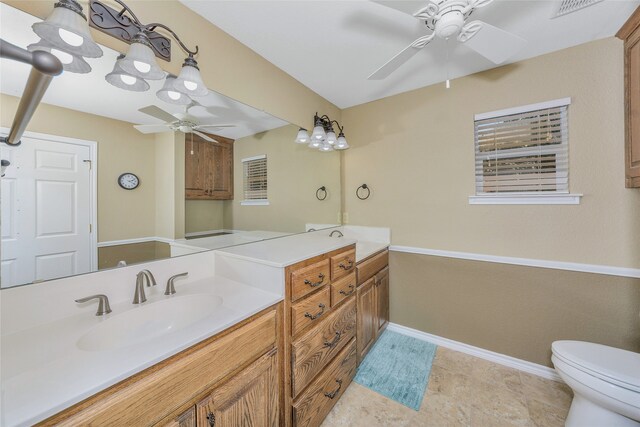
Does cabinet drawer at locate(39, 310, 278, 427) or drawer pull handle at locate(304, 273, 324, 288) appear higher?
drawer pull handle at locate(304, 273, 324, 288)

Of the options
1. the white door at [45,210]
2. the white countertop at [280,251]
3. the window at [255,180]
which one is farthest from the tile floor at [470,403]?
the white door at [45,210]

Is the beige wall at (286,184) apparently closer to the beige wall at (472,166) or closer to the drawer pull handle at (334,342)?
the beige wall at (472,166)

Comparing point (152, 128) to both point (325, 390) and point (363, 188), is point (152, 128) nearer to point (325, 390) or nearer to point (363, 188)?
point (325, 390)

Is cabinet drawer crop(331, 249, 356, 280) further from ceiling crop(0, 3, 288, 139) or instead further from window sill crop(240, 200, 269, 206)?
ceiling crop(0, 3, 288, 139)

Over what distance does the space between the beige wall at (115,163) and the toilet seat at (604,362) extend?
2.41 meters

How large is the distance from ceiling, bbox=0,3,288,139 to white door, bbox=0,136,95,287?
0.17 m

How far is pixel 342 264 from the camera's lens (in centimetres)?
160

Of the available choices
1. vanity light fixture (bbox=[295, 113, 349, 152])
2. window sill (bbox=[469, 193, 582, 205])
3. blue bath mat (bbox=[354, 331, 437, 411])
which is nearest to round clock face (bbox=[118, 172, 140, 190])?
vanity light fixture (bbox=[295, 113, 349, 152])

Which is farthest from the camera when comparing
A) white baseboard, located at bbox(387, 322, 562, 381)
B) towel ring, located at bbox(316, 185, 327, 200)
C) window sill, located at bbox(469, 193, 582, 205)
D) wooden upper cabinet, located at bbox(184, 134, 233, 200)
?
towel ring, located at bbox(316, 185, 327, 200)

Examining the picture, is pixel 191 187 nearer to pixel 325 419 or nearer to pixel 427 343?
pixel 325 419

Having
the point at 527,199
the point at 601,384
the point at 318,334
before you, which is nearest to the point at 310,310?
the point at 318,334

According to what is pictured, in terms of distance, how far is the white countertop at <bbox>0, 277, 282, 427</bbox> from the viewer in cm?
55

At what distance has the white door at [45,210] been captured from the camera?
2.72 ft

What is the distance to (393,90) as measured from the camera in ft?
7.41
